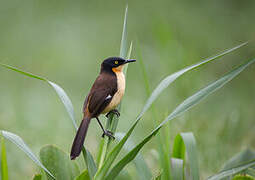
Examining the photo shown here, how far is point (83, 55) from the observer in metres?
8.60

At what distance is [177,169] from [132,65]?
5522mm

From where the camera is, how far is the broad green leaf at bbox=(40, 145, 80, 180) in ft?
8.79

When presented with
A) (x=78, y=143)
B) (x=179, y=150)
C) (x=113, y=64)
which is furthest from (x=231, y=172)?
(x=113, y=64)

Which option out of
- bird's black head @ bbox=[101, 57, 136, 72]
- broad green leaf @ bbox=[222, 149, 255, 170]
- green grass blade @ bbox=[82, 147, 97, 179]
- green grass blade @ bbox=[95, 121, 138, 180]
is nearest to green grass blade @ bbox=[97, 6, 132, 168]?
green grass blade @ bbox=[82, 147, 97, 179]

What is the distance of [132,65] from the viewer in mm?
8086

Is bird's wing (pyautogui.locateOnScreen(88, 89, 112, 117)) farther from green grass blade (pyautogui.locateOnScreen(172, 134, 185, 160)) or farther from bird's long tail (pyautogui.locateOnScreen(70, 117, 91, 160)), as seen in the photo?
green grass blade (pyautogui.locateOnScreen(172, 134, 185, 160))

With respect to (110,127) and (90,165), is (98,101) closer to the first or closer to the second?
(110,127)

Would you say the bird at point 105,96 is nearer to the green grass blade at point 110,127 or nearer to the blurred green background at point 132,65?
the green grass blade at point 110,127

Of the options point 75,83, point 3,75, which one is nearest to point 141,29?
point 75,83

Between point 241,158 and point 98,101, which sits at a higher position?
point 98,101

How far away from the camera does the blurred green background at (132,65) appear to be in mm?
5050

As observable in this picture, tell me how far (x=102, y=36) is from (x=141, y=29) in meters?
0.90

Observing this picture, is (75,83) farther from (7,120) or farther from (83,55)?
(7,120)

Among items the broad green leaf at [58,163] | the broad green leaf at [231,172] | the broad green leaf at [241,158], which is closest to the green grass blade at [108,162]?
the broad green leaf at [58,163]
